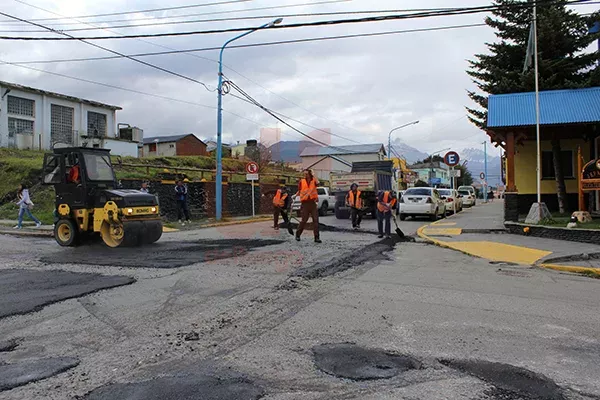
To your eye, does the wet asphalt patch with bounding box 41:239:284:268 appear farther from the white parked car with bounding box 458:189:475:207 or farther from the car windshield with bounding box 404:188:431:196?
the white parked car with bounding box 458:189:475:207

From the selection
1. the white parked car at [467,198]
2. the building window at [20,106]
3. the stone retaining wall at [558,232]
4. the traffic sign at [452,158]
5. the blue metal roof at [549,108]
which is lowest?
the stone retaining wall at [558,232]

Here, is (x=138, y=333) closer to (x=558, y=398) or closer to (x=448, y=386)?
(x=448, y=386)

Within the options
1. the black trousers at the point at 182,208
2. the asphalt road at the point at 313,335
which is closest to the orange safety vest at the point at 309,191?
the asphalt road at the point at 313,335

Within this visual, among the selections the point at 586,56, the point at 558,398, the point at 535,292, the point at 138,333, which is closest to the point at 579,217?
the point at 535,292

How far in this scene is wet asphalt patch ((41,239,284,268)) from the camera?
31.1 ft

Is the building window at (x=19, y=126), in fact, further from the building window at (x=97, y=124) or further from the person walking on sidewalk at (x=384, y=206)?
the person walking on sidewalk at (x=384, y=206)

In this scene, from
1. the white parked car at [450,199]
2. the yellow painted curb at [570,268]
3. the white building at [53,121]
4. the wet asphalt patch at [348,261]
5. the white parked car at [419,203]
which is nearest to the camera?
the wet asphalt patch at [348,261]

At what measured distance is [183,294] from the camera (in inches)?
269

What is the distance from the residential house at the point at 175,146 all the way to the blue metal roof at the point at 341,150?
24.8 m

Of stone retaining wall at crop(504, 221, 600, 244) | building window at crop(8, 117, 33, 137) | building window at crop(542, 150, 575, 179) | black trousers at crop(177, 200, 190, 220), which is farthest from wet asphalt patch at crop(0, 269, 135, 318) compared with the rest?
building window at crop(8, 117, 33, 137)

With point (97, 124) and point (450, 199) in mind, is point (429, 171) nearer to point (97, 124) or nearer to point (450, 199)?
point (450, 199)

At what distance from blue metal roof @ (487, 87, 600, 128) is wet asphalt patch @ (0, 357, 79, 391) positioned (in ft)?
48.6

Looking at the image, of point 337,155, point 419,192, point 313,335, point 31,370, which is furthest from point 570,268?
point 337,155

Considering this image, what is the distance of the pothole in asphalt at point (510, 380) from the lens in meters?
3.64
